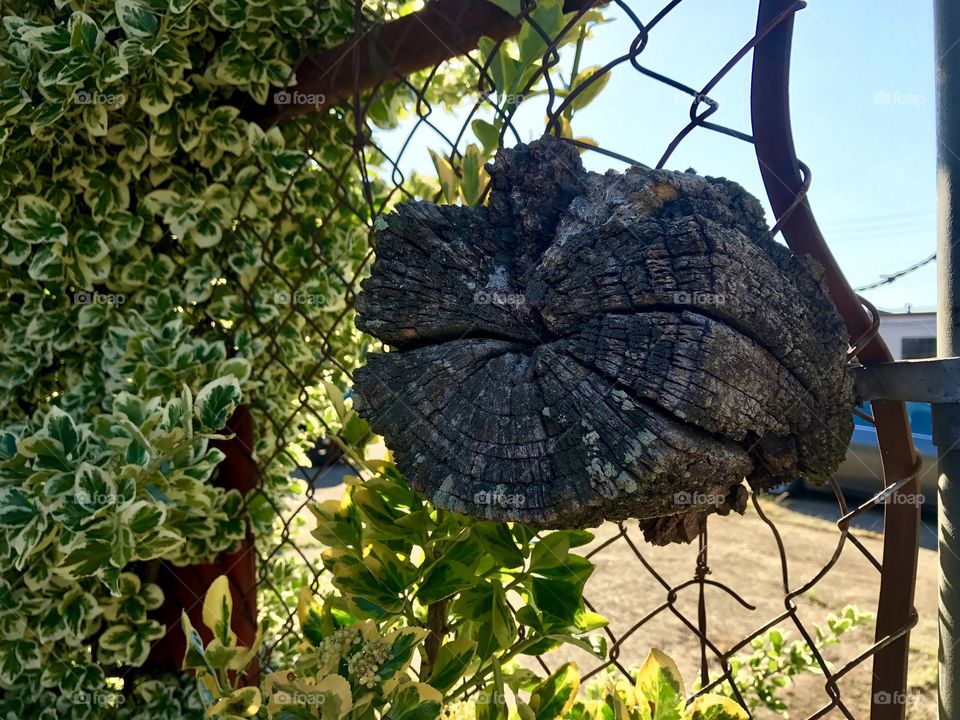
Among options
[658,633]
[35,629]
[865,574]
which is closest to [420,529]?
[35,629]

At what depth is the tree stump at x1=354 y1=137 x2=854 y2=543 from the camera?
424 mm

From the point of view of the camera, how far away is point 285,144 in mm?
1088

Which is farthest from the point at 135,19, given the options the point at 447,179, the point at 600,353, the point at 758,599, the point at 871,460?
the point at 871,460

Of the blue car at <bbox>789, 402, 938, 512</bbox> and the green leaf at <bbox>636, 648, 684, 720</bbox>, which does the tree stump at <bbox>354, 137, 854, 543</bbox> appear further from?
the blue car at <bbox>789, 402, 938, 512</bbox>

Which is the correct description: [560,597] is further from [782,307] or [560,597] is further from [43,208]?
[43,208]

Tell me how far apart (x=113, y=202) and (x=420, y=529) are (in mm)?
766

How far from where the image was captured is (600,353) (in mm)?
447

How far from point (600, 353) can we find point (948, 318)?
296mm

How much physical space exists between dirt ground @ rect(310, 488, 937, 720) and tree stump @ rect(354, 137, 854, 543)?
4.02 ft

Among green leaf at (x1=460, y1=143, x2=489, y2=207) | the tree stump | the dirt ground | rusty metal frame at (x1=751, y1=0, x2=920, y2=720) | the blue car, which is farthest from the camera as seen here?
the blue car

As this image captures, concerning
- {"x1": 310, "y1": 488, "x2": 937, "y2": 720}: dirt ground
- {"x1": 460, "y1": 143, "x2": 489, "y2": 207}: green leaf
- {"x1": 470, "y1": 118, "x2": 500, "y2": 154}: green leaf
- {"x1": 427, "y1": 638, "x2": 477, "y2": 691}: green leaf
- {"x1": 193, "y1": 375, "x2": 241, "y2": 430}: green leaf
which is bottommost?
{"x1": 310, "y1": 488, "x2": 937, "y2": 720}: dirt ground

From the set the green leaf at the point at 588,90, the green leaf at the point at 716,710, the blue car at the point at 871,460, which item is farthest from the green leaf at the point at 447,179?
the blue car at the point at 871,460

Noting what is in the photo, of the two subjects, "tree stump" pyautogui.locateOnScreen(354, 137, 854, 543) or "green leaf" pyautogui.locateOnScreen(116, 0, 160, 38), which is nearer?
"tree stump" pyautogui.locateOnScreen(354, 137, 854, 543)


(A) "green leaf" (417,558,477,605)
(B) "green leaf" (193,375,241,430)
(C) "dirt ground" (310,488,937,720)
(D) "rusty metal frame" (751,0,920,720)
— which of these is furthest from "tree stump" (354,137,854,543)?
(C) "dirt ground" (310,488,937,720)
